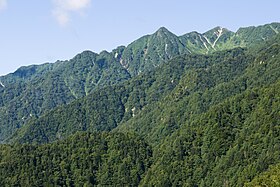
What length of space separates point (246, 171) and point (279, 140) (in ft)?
66.8

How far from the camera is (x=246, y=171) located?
189 m

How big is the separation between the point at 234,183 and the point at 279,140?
26.7m

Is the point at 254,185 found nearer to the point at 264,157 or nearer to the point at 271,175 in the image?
the point at 271,175

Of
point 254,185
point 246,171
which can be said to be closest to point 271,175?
point 254,185

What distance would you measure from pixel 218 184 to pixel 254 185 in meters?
57.8

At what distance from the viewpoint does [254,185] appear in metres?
142

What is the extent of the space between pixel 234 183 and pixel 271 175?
4793cm

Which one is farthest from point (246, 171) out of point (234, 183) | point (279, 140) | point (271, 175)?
point (271, 175)

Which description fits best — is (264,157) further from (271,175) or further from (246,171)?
(271,175)

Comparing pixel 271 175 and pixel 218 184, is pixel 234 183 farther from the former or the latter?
pixel 271 175

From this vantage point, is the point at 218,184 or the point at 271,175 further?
the point at 218,184

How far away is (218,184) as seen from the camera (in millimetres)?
198875

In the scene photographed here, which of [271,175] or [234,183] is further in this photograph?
[234,183]

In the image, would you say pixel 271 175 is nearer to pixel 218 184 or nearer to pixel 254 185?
pixel 254 185
